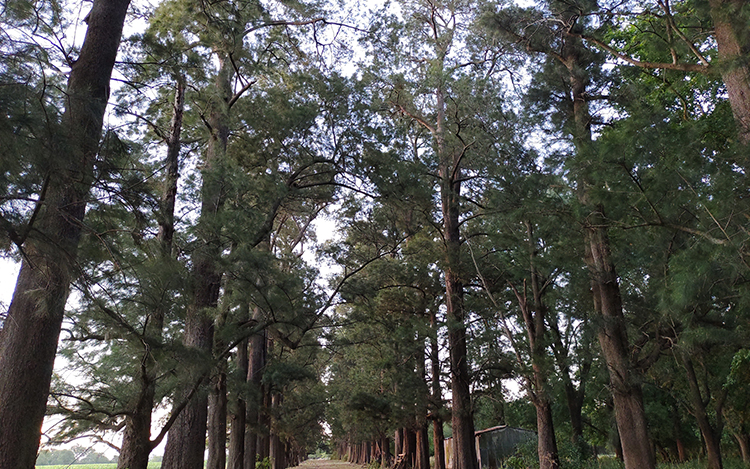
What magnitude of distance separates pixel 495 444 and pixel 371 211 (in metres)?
13.5

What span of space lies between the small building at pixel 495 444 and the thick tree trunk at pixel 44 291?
18.2 m

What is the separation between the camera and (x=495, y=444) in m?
20.0

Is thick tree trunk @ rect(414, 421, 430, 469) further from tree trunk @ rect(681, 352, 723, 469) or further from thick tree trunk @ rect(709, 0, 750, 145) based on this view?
Result: thick tree trunk @ rect(709, 0, 750, 145)

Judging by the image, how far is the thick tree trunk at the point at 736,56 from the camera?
4930 millimetres

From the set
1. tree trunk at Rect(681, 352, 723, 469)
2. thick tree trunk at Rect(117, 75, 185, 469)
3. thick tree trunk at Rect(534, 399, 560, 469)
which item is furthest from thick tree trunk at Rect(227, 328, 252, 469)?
tree trunk at Rect(681, 352, 723, 469)

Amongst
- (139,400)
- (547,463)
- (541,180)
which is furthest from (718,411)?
(139,400)

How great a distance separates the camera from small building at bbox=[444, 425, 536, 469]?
1955 centimetres

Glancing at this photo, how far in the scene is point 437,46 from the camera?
1494 cm

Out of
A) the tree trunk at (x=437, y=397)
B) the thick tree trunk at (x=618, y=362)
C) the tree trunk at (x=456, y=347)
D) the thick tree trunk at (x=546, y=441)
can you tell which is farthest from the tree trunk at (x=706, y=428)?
the thick tree trunk at (x=618, y=362)

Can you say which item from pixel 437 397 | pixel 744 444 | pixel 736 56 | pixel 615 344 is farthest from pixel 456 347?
pixel 744 444

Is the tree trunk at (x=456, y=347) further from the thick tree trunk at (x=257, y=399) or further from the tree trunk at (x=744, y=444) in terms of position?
the tree trunk at (x=744, y=444)

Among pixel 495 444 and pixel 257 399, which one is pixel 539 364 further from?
pixel 495 444

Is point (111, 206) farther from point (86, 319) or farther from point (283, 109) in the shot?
point (283, 109)

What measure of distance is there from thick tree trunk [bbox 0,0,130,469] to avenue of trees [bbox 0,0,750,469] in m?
0.02
